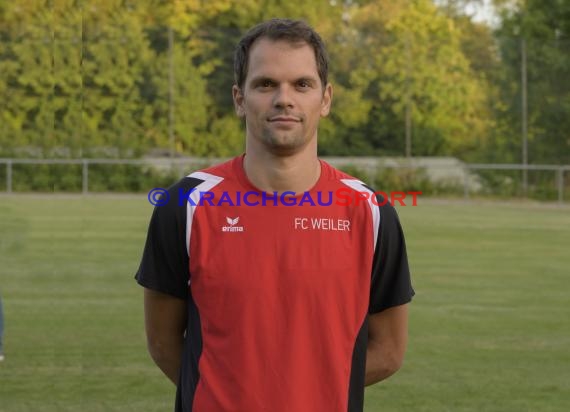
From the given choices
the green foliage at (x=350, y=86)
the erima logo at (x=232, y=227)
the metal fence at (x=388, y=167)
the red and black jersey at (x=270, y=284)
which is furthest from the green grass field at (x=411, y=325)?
the green foliage at (x=350, y=86)

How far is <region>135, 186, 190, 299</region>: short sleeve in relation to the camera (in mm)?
2957

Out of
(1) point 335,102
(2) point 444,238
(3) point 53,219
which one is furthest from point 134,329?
(1) point 335,102

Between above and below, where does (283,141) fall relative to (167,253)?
above

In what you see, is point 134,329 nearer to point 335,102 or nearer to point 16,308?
point 16,308

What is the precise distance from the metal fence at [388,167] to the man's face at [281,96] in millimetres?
29874

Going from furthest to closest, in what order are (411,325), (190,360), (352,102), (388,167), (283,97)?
(352,102)
(388,167)
(411,325)
(190,360)
(283,97)

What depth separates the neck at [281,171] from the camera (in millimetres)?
2902

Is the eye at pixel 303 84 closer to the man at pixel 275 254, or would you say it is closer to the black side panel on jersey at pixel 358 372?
the man at pixel 275 254

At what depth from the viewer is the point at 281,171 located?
2906 millimetres

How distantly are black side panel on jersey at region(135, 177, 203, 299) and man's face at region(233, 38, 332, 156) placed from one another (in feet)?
0.86

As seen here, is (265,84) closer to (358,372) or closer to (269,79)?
(269,79)

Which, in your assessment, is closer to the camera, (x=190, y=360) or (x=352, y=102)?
(x=190, y=360)

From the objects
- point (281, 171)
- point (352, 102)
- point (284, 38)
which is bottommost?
point (281, 171)

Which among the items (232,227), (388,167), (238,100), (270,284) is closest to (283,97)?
(238,100)
